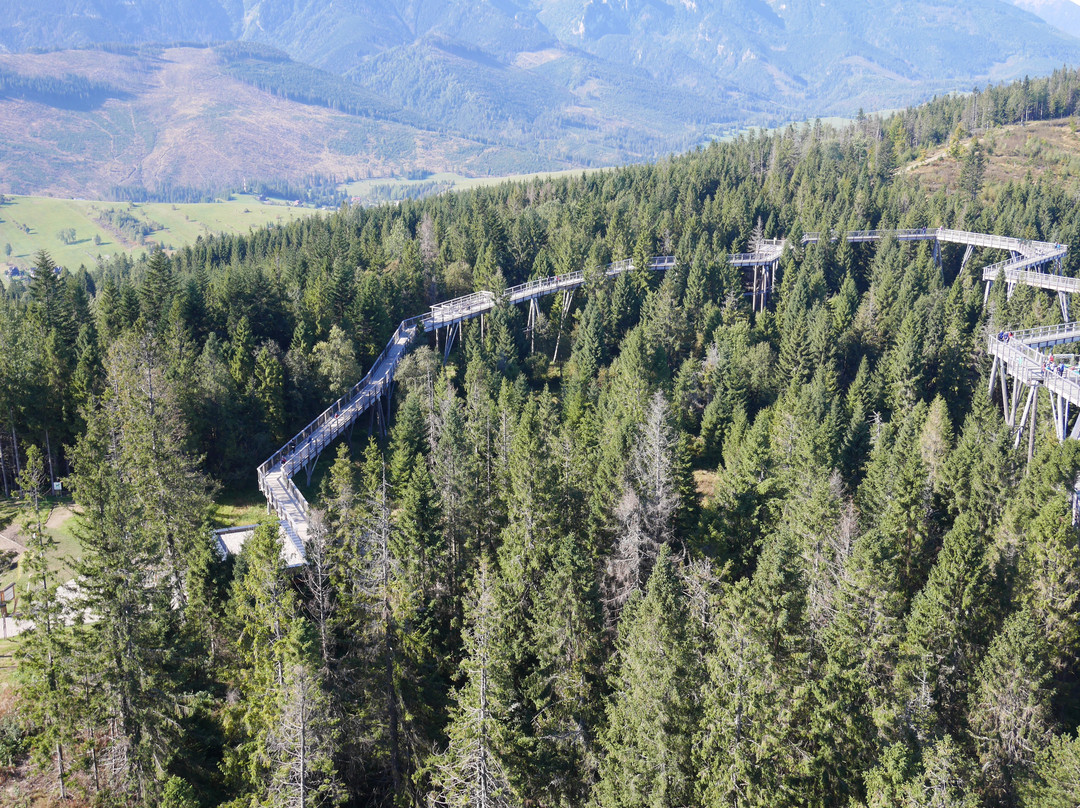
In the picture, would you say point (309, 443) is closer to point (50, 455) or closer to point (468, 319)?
point (50, 455)

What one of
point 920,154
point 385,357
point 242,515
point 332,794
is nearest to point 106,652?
point 332,794

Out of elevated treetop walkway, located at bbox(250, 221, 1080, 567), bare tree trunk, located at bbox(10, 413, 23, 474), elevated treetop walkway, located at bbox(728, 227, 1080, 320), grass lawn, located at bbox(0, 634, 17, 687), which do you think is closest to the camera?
grass lawn, located at bbox(0, 634, 17, 687)

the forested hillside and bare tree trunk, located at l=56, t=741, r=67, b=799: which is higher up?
the forested hillside

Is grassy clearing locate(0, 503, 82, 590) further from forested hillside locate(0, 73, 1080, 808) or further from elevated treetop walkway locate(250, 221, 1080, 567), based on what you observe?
elevated treetop walkway locate(250, 221, 1080, 567)

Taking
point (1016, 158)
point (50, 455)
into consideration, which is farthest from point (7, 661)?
point (1016, 158)

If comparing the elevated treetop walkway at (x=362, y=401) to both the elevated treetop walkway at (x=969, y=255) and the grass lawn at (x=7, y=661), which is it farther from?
the grass lawn at (x=7, y=661)

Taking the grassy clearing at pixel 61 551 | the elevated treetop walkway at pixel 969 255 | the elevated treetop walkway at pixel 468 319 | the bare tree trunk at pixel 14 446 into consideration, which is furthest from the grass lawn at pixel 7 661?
the elevated treetop walkway at pixel 969 255

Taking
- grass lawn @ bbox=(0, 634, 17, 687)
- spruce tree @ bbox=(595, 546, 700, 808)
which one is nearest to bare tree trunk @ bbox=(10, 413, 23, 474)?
grass lawn @ bbox=(0, 634, 17, 687)

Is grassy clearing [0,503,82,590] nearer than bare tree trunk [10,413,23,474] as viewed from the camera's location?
Yes
